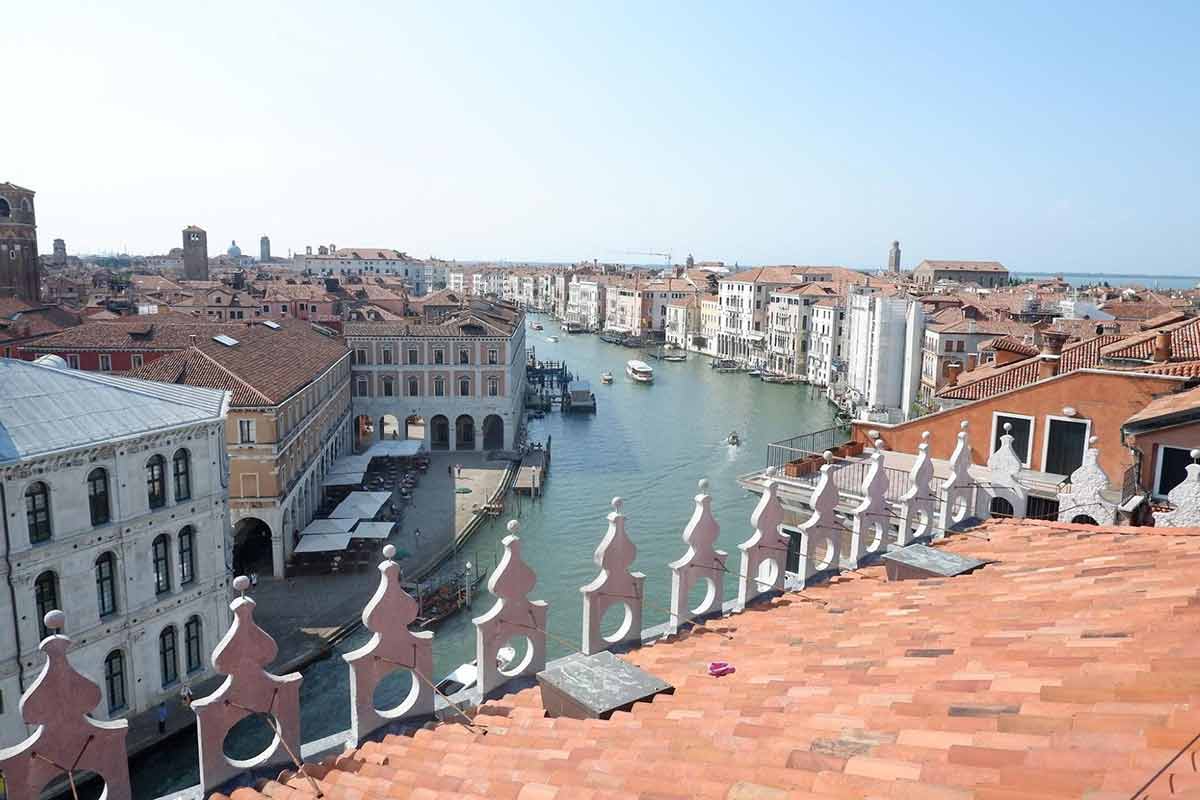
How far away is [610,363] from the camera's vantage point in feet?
337

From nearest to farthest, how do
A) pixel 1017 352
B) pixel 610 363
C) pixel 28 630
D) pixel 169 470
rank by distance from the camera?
1. pixel 28 630
2. pixel 169 470
3. pixel 1017 352
4. pixel 610 363

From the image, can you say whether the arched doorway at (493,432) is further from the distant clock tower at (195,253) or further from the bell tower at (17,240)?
the distant clock tower at (195,253)

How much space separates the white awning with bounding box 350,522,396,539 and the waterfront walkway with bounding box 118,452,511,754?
2.77 feet

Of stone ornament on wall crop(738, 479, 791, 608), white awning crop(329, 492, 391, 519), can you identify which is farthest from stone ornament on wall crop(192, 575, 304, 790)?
white awning crop(329, 492, 391, 519)

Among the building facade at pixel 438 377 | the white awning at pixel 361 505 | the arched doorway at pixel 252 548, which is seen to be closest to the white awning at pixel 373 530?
the white awning at pixel 361 505

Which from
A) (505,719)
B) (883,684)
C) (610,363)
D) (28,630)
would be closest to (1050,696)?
(883,684)

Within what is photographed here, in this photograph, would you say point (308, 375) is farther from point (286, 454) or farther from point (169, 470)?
point (169, 470)

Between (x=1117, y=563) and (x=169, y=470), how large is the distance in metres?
20.2

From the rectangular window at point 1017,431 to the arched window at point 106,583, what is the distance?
62.7 feet

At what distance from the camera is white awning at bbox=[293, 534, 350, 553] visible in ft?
101

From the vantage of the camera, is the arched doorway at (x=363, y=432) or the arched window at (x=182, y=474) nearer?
the arched window at (x=182, y=474)

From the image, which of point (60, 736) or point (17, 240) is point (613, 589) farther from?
point (17, 240)

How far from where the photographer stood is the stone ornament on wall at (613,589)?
774cm

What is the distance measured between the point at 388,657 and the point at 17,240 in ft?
252
